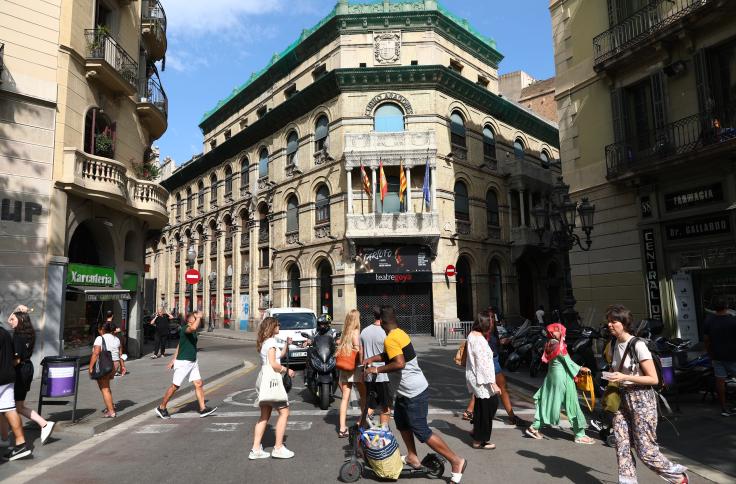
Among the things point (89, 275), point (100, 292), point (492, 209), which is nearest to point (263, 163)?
point (492, 209)

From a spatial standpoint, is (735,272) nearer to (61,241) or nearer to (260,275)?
(61,241)

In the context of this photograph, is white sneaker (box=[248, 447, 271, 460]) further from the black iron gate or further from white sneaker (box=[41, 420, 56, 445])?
the black iron gate

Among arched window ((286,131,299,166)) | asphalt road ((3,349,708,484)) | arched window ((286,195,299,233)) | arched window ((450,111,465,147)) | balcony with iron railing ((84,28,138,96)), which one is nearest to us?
asphalt road ((3,349,708,484))

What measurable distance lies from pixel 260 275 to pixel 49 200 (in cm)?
1814

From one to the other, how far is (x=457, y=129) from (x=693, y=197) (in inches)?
595

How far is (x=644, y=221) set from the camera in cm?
1345

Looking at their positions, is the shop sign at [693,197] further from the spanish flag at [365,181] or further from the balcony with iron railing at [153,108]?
the balcony with iron railing at [153,108]

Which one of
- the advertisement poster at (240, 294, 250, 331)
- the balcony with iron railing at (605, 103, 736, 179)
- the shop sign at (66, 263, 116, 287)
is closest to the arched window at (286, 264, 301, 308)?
the advertisement poster at (240, 294, 250, 331)

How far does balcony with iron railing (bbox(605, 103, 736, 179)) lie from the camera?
11.5m

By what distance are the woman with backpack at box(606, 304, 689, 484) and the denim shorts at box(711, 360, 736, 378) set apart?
4.07m

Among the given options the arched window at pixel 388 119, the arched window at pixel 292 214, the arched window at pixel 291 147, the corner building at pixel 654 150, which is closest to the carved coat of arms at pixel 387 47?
the arched window at pixel 388 119

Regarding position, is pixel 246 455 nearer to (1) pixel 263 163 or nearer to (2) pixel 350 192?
(2) pixel 350 192

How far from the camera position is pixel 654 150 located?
13.1 metres

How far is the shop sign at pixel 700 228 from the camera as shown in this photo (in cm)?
1176
